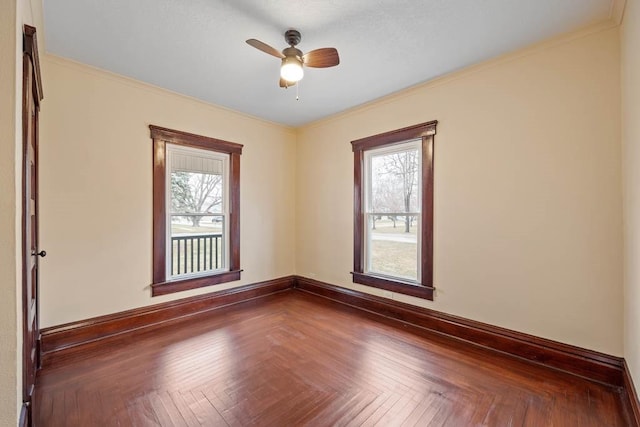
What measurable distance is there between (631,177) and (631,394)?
4.76 feet

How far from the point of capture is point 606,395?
205 cm

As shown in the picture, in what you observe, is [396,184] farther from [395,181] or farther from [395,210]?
[395,210]

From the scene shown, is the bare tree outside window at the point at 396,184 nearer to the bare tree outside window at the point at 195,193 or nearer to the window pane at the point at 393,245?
the window pane at the point at 393,245

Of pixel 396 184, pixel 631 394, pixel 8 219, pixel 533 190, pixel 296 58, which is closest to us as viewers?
pixel 8 219

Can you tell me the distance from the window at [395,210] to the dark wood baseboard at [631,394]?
1.52 metres

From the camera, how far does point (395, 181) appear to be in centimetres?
366

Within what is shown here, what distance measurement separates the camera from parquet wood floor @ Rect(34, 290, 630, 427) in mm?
1828

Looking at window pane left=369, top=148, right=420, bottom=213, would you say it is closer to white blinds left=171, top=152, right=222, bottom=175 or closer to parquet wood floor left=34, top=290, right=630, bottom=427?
parquet wood floor left=34, top=290, right=630, bottom=427

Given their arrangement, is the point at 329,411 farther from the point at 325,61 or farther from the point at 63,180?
the point at 63,180

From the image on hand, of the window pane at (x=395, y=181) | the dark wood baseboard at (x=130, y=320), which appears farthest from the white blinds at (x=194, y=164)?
the window pane at (x=395, y=181)


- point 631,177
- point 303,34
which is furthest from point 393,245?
point 303,34

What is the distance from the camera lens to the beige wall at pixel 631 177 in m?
1.75

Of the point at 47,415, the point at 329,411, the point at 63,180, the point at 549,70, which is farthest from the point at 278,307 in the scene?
the point at 549,70

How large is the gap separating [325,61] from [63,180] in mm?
2727
